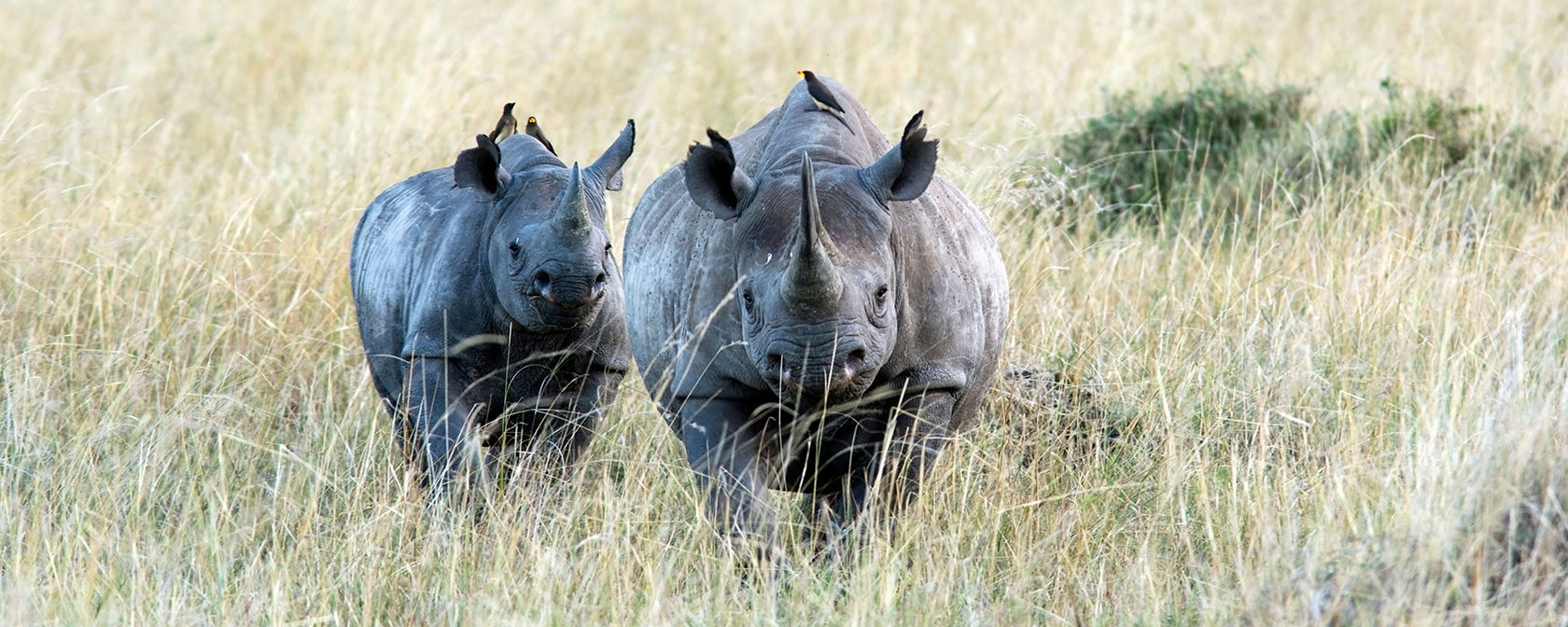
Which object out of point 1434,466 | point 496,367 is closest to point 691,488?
point 496,367

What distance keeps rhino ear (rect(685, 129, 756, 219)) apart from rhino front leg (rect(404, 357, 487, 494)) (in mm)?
1339

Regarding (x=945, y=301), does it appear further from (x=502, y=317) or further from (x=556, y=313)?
(x=502, y=317)

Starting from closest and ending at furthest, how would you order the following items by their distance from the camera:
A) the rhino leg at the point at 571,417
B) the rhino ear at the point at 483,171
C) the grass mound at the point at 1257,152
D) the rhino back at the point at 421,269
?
the rhino ear at the point at 483,171 → the rhino back at the point at 421,269 → the rhino leg at the point at 571,417 → the grass mound at the point at 1257,152

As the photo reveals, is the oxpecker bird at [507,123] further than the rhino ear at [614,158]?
Yes

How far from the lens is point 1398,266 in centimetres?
677

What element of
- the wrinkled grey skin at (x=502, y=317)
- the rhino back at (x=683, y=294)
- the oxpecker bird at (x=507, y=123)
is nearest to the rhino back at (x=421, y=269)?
the wrinkled grey skin at (x=502, y=317)

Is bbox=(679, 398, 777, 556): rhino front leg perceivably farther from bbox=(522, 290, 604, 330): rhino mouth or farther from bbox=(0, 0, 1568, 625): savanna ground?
bbox=(522, 290, 604, 330): rhino mouth

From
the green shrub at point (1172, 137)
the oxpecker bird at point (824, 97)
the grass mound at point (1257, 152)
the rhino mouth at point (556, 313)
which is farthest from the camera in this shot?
the green shrub at point (1172, 137)

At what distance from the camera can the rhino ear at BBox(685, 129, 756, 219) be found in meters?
4.53

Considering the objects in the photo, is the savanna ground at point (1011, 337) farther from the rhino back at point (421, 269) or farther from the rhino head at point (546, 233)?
the rhino head at point (546, 233)

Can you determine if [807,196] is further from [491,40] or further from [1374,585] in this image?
[491,40]

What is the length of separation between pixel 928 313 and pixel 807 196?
2.36 ft

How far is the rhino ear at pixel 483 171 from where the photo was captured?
5.50m

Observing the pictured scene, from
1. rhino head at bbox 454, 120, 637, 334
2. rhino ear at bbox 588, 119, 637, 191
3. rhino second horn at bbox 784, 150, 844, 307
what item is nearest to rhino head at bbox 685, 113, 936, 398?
rhino second horn at bbox 784, 150, 844, 307
